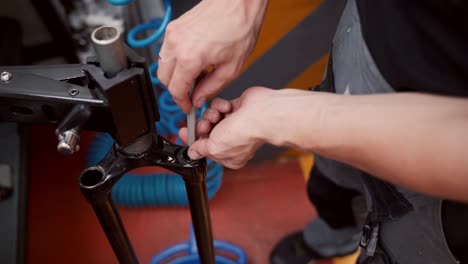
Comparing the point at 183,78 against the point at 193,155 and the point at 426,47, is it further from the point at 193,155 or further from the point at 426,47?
the point at 426,47

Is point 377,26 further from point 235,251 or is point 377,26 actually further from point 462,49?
point 235,251

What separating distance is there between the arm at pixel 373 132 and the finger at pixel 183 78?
74 millimetres

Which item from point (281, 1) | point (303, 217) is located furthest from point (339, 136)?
point (303, 217)

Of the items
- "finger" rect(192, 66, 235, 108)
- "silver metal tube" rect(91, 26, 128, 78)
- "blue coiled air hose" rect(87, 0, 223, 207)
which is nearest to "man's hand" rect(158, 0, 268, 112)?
"finger" rect(192, 66, 235, 108)

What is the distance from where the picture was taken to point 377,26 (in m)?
0.67

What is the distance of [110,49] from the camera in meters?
0.53

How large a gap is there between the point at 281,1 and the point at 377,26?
48cm

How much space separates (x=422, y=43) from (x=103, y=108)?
44 cm

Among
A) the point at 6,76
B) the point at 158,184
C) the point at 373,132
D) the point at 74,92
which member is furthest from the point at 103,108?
the point at 158,184

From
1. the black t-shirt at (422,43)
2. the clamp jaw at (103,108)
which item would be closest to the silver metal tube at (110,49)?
the clamp jaw at (103,108)

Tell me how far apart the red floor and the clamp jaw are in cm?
66

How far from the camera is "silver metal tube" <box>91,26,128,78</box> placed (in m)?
0.53

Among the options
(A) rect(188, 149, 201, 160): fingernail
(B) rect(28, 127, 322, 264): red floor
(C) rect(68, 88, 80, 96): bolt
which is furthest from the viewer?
(B) rect(28, 127, 322, 264): red floor

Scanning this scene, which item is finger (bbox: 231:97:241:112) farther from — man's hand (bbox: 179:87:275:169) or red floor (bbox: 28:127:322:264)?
red floor (bbox: 28:127:322:264)
